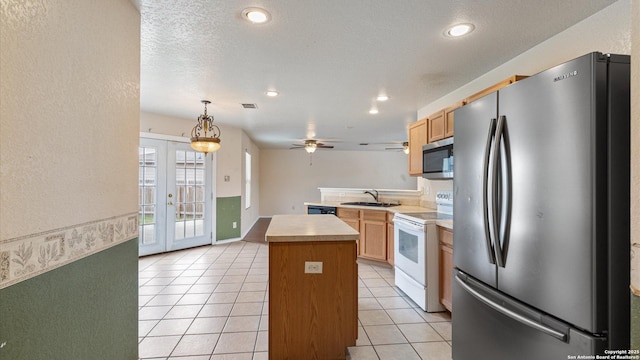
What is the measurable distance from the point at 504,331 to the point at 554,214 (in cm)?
63

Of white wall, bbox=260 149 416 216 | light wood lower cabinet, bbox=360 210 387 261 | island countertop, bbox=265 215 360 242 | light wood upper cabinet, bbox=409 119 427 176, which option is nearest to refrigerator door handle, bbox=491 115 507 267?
island countertop, bbox=265 215 360 242

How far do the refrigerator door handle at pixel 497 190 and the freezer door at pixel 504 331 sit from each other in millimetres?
226

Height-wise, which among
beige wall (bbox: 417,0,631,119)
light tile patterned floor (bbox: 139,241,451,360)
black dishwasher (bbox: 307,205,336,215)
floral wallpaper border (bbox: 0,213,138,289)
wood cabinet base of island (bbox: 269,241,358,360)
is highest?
beige wall (bbox: 417,0,631,119)

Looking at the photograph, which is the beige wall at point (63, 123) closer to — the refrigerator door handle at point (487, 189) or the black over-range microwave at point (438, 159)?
the refrigerator door handle at point (487, 189)

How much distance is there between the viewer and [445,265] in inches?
103

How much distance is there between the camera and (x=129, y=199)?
1.75 meters

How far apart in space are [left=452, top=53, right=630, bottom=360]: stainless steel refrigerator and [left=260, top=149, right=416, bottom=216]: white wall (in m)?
7.96

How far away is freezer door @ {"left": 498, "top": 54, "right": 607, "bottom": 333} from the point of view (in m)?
1.06

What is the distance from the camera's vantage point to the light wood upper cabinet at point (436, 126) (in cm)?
295

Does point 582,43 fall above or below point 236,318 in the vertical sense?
above

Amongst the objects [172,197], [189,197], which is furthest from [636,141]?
[189,197]

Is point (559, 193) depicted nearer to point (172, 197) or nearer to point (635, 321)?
point (635, 321)

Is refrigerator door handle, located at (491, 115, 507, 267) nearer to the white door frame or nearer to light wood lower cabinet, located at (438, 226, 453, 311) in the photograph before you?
light wood lower cabinet, located at (438, 226, 453, 311)

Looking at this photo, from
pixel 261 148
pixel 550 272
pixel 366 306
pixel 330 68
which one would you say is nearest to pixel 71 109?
pixel 330 68
